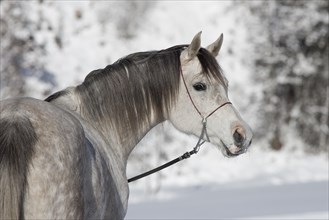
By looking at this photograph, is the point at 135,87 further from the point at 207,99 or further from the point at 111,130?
the point at 207,99

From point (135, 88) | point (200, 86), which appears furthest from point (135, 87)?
point (200, 86)

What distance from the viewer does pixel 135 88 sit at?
4.48 m

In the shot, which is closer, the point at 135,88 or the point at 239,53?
the point at 135,88

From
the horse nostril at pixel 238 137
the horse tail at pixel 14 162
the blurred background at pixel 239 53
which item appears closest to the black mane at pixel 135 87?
the horse nostril at pixel 238 137

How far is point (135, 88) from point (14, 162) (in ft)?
4.88

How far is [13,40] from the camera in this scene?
55.7ft

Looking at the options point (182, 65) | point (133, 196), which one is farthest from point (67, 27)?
point (182, 65)

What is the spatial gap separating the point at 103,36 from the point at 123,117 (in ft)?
59.1

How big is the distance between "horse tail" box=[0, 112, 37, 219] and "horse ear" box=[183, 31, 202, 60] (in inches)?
63.4

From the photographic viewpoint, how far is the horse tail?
3.08 m

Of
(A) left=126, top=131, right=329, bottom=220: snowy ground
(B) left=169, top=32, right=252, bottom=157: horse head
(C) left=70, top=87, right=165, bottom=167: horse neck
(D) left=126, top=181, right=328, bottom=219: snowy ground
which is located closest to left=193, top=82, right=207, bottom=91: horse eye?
(B) left=169, top=32, right=252, bottom=157: horse head

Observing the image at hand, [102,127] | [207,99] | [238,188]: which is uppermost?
[238,188]

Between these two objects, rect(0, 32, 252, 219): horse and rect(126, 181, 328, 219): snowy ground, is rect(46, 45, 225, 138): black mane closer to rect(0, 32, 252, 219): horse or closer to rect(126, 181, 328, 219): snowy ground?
rect(0, 32, 252, 219): horse

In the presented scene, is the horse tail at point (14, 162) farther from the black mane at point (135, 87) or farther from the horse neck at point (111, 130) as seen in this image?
the black mane at point (135, 87)
